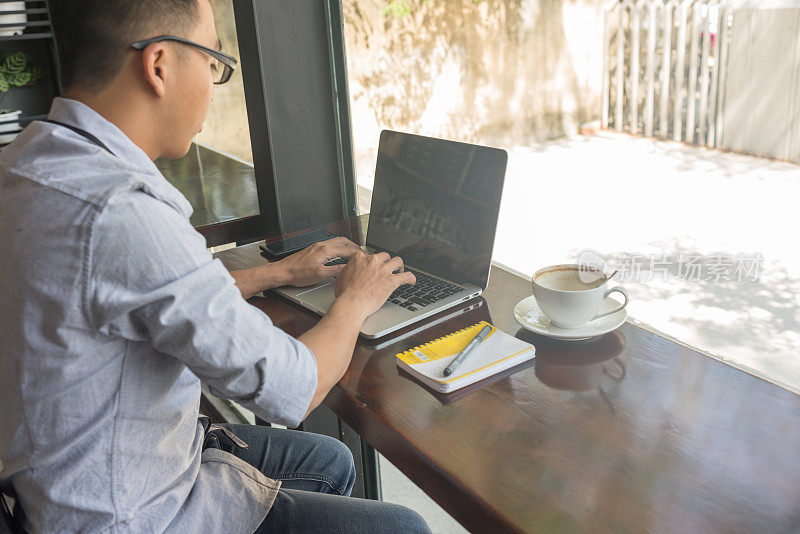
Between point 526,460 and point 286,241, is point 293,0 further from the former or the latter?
point 526,460

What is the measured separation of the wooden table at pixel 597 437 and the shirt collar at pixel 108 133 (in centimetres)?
38

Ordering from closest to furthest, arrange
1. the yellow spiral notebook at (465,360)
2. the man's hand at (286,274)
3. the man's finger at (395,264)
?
the yellow spiral notebook at (465,360)
the man's finger at (395,264)
the man's hand at (286,274)

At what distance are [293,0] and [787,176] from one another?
1331 mm

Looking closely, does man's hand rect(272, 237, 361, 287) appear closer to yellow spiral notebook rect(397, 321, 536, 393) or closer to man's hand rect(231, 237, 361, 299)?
man's hand rect(231, 237, 361, 299)

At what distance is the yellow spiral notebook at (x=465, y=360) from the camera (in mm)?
969

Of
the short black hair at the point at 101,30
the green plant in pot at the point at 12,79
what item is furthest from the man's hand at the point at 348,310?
the green plant in pot at the point at 12,79

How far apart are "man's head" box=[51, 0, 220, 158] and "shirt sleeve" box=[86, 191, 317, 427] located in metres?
0.19

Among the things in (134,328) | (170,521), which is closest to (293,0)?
(134,328)

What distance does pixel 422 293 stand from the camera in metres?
1.27

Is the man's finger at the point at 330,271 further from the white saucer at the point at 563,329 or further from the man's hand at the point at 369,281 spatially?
the white saucer at the point at 563,329

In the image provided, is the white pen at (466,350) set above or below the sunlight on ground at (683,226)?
below

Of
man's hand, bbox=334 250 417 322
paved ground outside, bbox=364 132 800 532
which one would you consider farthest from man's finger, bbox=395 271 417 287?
paved ground outside, bbox=364 132 800 532

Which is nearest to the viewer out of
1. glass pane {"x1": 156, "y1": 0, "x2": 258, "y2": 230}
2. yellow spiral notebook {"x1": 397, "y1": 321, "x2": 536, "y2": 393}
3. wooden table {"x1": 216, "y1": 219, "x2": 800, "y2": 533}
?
wooden table {"x1": 216, "y1": 219, "x2": 800, "y2": 533}

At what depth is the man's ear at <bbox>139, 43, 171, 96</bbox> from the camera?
89 centimetres
